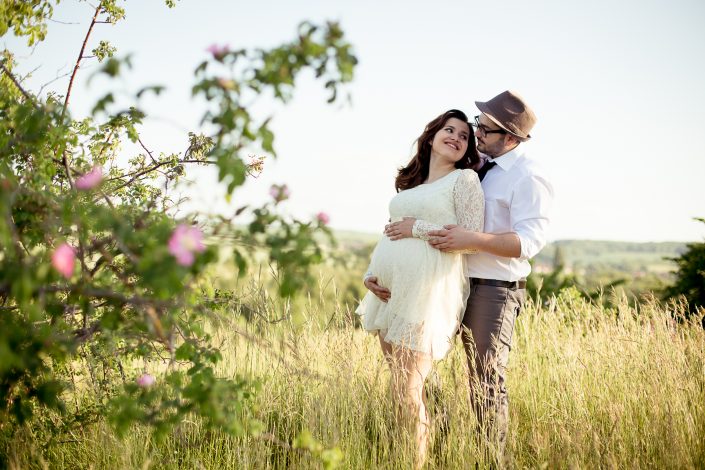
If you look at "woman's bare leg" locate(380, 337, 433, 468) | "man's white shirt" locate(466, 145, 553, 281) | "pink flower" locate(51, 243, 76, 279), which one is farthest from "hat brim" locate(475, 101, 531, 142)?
"pink flower" locate(51, 243, 76, 279)

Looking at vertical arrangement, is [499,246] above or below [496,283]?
above

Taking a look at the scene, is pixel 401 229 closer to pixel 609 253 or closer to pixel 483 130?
pixel 483 130

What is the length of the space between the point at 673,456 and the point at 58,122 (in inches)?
128

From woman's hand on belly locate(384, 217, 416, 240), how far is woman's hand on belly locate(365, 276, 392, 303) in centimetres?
30

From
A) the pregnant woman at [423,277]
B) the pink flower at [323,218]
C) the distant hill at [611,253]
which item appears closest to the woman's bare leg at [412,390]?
the pregnant woman at [423,277]

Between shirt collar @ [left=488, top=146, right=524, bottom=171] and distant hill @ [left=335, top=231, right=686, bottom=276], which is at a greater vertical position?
shirt collar @ [left=488, top=146, right=524, bottom=171]

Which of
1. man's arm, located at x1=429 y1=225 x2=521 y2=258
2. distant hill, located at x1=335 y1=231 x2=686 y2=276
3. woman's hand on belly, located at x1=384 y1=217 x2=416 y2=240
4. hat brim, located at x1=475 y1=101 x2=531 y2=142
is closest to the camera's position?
man's arm, located at x1=429 y1=225 x2=521 y2=258

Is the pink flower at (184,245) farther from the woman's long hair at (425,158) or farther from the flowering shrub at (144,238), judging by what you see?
the woman's long hair at (425,158)

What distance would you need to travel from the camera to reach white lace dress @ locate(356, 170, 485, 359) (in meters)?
3.27

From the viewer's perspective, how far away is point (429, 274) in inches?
131

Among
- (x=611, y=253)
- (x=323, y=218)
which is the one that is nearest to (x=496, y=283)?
(x=323, y=218)

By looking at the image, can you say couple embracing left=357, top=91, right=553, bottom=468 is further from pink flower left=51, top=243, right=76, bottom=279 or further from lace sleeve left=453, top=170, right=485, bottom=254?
pink flower left=51, top=243, right=76, bottom=279

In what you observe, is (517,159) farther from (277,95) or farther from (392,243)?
(277,95)

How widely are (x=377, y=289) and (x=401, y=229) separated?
411 millimetres
